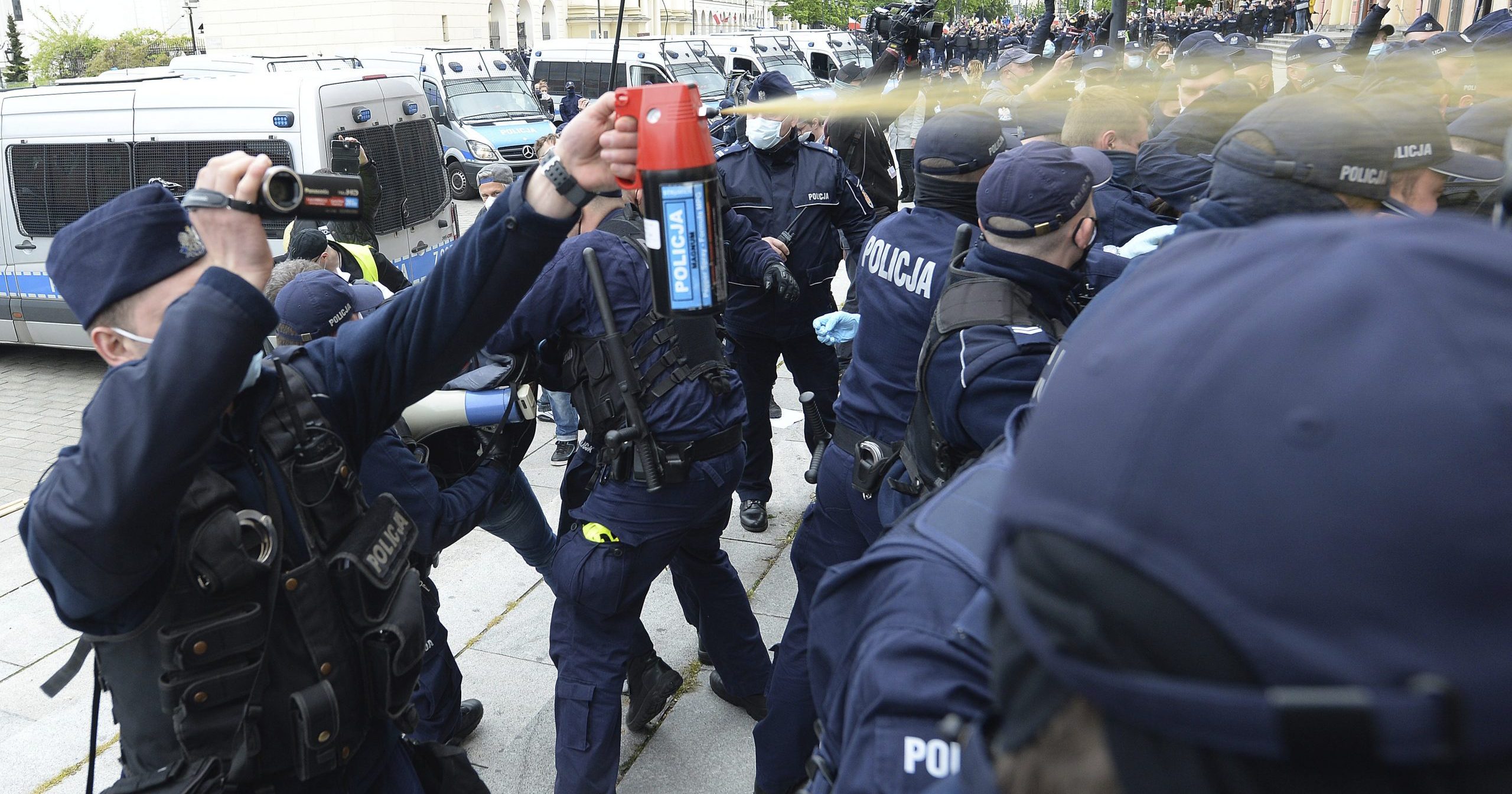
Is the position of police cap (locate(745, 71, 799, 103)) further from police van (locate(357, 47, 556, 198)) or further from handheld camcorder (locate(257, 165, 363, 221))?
police van (locate(357, 47, 556, 198))

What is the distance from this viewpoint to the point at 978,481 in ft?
4.89

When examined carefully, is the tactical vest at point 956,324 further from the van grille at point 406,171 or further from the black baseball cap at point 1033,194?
the van grille at point 406,171

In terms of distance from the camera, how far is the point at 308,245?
207 inches

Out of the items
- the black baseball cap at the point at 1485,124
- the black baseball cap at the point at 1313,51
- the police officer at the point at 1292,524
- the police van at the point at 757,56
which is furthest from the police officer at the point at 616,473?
the police van at the point at 757,56

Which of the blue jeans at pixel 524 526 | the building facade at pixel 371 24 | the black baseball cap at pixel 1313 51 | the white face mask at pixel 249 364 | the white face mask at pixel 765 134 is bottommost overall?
the blue jeans at pixel 524 526

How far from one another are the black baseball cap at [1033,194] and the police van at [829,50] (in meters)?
22.0

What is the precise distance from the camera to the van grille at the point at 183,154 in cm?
859

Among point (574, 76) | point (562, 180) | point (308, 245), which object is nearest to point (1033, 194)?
point (562, 180)

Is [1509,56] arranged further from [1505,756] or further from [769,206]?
[1505,756]

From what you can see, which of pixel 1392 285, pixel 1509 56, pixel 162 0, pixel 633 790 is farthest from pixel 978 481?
pixel 162 0

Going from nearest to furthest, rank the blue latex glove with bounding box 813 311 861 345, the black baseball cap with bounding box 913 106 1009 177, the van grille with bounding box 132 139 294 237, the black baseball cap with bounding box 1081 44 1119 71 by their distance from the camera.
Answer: the black baseball cap with bounding box 913 106 1009 177 → the blue latex glove with bounding box 813 311 861 345 → the van grille with bounding box 132 139 294 237 → the black baseball cap with bounding box 1081 44 1119 71

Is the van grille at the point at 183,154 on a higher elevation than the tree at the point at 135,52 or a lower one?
lower

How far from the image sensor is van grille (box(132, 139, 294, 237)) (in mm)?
8594

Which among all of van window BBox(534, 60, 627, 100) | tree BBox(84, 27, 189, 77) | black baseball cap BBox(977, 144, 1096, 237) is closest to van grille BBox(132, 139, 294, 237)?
black baseball cap BBox(977, 144, 1096, 237)
